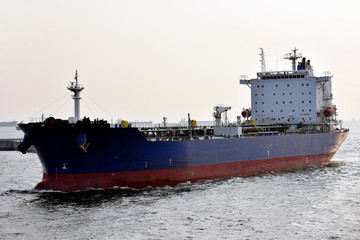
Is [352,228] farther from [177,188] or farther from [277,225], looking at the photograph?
[177,188]

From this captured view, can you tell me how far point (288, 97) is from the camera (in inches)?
1393

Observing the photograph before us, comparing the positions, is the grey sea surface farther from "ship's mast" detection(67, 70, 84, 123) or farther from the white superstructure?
the white superstructure

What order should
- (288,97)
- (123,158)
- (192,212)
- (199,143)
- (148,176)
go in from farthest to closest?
(288,97), (199,143), (148,176), (123,158), (192,212)

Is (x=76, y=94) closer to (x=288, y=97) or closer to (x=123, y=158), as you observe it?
(x=123, y=158)

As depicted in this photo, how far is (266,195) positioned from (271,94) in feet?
54.2

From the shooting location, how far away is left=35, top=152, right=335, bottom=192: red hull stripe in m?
21.0

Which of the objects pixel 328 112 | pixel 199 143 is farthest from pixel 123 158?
pixel 328 112

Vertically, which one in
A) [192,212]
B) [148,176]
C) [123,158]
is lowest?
[192,212]

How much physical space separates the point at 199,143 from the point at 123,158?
522 centimetres

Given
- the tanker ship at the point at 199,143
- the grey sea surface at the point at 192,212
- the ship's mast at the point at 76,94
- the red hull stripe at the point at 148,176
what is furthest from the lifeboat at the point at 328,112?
the ship's mast at the point at 76,94

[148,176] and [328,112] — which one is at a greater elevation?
[328,112]

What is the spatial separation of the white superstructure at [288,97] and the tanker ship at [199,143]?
3.3 inches

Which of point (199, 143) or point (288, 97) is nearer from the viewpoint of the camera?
point (199, 143)

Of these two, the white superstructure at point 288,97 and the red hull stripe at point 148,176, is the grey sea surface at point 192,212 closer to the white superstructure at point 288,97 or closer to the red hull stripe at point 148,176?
the red hull stripe at point 148,176
